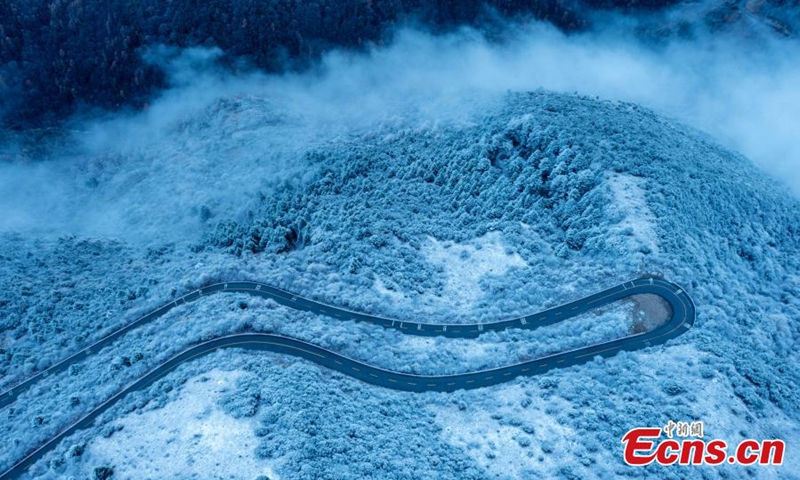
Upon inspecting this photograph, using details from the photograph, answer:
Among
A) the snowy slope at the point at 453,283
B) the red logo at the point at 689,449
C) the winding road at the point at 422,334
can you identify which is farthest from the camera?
the winding road at the point at 422,334

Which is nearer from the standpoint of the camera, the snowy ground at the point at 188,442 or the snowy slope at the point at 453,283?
the snowy ground at the point at 188,442

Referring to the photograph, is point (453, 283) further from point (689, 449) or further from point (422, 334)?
point (689, 449)

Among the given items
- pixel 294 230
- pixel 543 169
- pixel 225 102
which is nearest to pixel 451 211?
pixel 543 169

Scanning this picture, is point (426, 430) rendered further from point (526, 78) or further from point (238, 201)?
point (526, 78)

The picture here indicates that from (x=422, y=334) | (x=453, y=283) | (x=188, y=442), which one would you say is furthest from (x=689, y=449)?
(x=188, y=442)

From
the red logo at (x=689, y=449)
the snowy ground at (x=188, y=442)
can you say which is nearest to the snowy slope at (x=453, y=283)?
the snowy ground at (x=188, y=442)

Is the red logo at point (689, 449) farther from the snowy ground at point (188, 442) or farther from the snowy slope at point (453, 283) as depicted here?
the snowy ground at point (188, 442)

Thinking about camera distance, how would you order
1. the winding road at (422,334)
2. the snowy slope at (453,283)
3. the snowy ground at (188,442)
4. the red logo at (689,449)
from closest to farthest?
the snowy ground at (188,442)
the red logo at (689,449)
the snowy slope at (453,283)
the winding road at (422,334)
